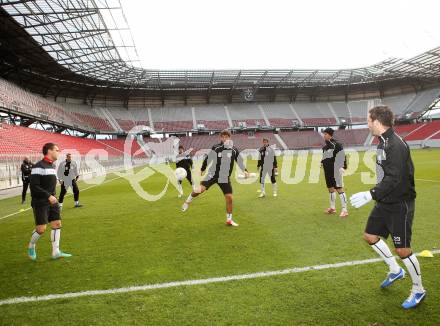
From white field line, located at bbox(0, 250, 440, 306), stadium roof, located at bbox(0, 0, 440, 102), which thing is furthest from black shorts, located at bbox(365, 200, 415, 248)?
stadium roof, located at bbox(0, 0, 440, 102)

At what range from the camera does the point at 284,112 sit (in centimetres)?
7256

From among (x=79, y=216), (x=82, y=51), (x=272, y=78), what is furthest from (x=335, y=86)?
(x=79, y=216)

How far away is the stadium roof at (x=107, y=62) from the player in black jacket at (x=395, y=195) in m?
26.1

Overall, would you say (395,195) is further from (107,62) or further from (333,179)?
(107,62)

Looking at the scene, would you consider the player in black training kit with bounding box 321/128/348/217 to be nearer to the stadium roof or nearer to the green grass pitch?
the green grass pitch

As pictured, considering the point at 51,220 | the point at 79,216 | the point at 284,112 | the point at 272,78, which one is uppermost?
the point at 272,78

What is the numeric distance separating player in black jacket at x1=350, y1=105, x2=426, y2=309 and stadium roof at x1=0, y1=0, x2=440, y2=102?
2609 centimetres

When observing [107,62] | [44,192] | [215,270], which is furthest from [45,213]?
[107,62]

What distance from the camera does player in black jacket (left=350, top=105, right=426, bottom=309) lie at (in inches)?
143

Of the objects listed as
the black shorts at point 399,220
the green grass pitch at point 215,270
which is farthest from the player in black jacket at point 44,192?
the black shorts at point 399,220

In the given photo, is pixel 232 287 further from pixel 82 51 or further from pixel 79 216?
pixel 82 51

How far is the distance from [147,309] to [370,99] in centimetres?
8006

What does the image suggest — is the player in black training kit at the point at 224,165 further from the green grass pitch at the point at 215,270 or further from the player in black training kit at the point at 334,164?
the player in black training kit at the point at 334,164

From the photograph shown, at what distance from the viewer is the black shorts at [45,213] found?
5.92 m
